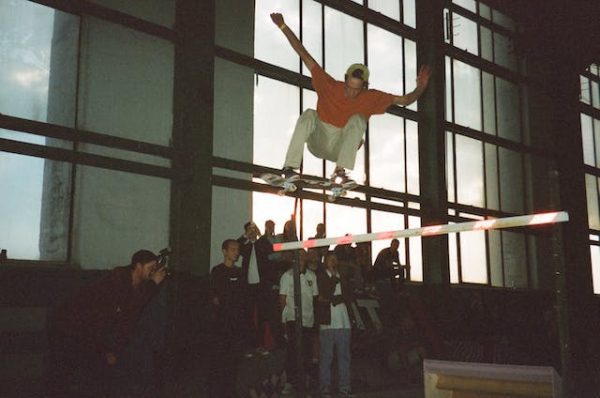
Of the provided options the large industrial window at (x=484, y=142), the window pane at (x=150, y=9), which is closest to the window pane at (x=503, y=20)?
the large industrial window at (x=484, y=142)

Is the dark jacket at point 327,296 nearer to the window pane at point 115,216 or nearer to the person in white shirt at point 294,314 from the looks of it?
the person in white shirt at point 294,314

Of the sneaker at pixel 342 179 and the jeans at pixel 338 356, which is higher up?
the sneaker at pixel 342 179

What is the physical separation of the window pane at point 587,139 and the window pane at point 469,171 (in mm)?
5704

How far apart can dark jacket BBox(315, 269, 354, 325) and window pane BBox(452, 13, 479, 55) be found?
977cm

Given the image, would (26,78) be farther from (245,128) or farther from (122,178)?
(245,128)

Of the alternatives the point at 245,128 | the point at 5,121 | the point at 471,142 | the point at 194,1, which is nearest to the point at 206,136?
the point at 245,128

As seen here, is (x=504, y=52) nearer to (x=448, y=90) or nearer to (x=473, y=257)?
(x=448, y=90)

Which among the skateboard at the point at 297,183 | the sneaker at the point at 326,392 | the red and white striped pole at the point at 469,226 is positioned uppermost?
the skateboard at the point at 297,183

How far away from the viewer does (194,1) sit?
35.3ft

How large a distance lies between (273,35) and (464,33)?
22.3 feet

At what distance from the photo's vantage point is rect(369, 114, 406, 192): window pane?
13.8 metres

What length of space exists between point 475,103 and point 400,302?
7847 millimetres

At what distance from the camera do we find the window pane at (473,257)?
50.7 ft

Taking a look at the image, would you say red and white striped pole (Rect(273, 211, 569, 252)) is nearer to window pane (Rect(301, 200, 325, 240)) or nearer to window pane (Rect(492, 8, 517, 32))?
window pane (Rect(301, 200, 325, 240))
